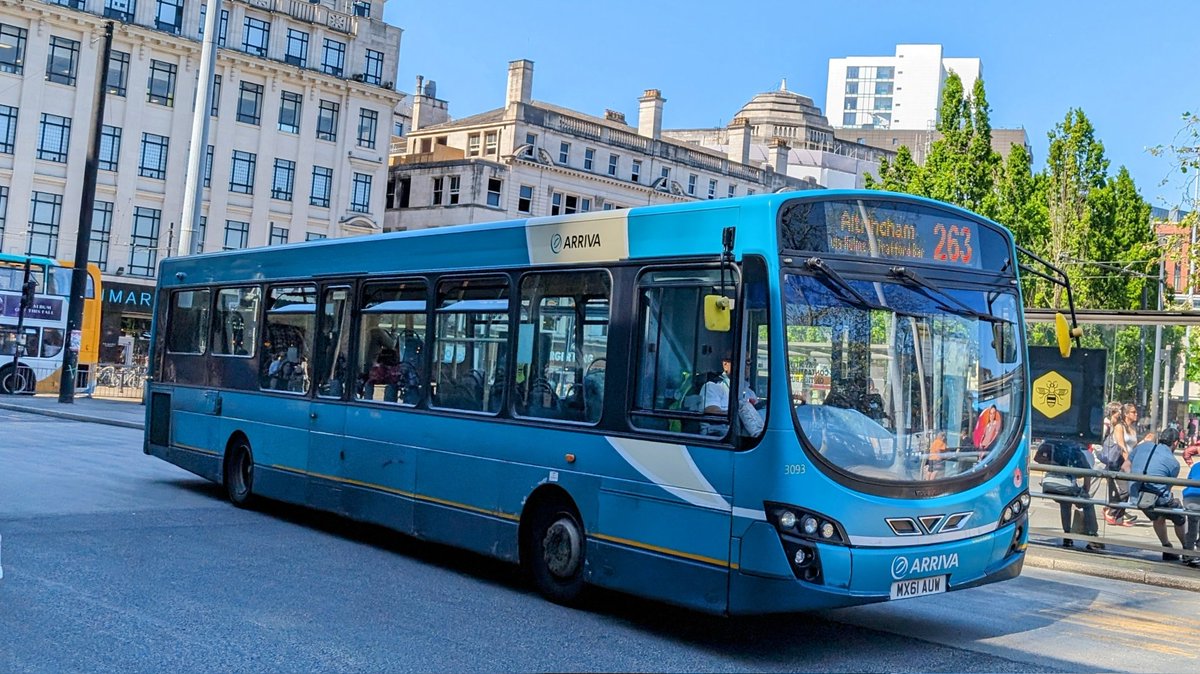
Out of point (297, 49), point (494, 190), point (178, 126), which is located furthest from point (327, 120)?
point (494, 190)

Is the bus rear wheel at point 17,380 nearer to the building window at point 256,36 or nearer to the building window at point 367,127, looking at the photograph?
the building window at point 256,36

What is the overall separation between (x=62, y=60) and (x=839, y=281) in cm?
5067

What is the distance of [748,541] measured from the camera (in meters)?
7.67

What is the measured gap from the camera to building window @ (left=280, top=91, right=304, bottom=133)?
192ft

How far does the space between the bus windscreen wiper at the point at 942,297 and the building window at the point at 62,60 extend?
50.2 m

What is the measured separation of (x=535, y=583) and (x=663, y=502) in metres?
1.88

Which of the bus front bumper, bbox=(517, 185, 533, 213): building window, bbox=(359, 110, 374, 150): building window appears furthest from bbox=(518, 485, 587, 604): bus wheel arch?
bbox=(517, 185, 533, 213): building window

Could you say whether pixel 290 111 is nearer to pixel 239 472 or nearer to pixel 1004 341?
pixel 239 472

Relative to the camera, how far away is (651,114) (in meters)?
77.4

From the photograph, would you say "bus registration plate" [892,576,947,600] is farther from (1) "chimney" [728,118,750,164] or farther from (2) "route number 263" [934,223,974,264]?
(1) "chimney" [728,118,750,164]

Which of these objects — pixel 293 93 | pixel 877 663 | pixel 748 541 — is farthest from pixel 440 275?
pixel 293 93

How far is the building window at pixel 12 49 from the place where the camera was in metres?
49.9

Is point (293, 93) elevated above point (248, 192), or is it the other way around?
point (293, 93)

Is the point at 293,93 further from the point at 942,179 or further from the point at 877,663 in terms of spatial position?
the point at 877,663
